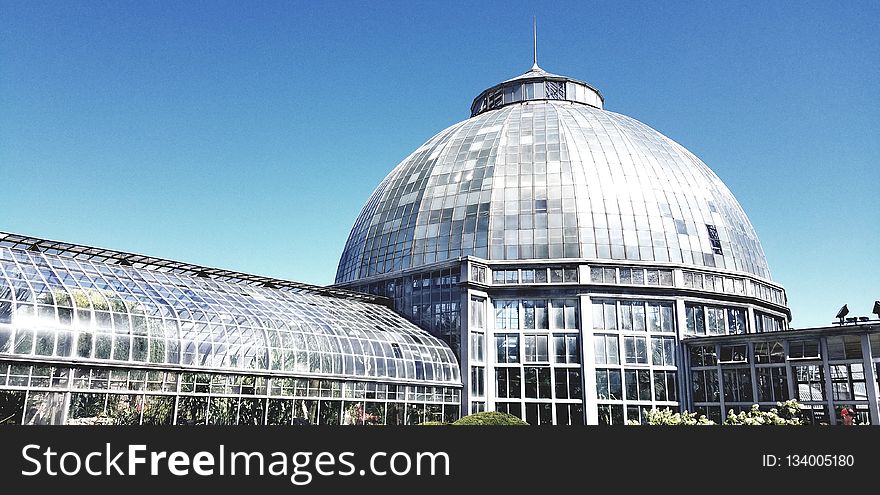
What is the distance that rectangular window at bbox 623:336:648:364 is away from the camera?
5075cm

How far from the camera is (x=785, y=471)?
11742mm

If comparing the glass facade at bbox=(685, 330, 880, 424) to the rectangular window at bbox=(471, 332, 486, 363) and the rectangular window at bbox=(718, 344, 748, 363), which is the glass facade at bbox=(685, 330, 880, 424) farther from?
the rectangular window at bbox=(471, 332, 486, 363)

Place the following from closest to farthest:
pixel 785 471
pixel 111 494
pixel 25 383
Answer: pixel 111 494 < pixel 785 471 < pixel 25 383

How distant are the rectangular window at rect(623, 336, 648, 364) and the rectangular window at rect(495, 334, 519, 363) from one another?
811 cm

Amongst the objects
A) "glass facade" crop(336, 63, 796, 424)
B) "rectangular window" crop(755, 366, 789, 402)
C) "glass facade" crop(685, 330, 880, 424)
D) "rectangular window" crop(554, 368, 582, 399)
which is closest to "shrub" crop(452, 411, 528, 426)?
"glass facade" crop(336, 63, 796, 424)

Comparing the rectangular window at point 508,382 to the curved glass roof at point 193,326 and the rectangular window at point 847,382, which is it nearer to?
the curved glass roof at point 193,326

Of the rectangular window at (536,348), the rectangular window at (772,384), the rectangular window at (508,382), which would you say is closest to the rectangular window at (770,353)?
the rectangular window at (772,384)

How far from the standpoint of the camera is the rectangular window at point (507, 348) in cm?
5122

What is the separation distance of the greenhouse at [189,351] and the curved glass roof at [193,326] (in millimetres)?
70

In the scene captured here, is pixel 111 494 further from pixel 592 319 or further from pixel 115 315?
pixel 592 319

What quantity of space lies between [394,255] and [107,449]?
49824 mm

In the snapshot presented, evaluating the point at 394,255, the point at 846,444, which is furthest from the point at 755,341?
the point at 846,444

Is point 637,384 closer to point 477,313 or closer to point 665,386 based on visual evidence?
point 665,386

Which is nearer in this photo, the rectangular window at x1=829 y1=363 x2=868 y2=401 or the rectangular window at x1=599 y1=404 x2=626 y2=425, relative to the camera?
the rectangular window at x1=829 y1=363 x2=868 y2=401
